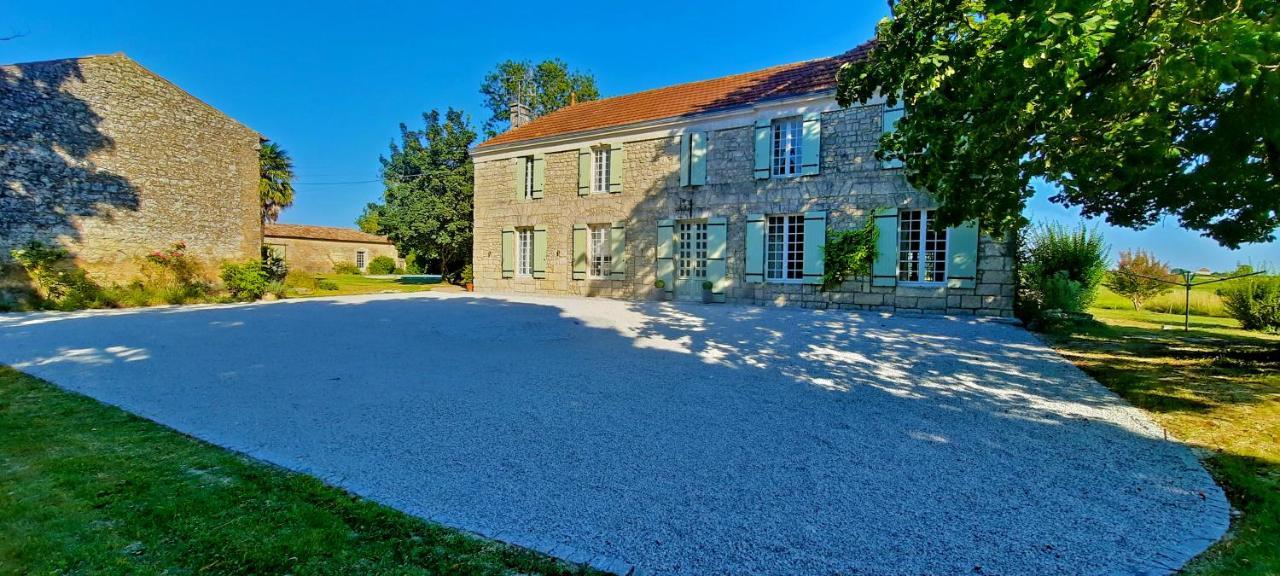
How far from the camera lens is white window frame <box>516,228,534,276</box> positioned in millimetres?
16656

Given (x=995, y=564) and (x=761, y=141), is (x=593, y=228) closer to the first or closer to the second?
(x=761, y=141)

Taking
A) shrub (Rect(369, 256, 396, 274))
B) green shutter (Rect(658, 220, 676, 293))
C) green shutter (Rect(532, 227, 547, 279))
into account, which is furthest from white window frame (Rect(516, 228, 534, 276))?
shrub (Rect(369, 256, 396, 274))

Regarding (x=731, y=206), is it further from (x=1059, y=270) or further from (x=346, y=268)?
(x=346, y=268)

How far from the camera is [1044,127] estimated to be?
495 centimetres

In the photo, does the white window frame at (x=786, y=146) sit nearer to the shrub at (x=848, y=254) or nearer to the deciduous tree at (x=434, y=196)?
the shrub at (x=848, y=254)

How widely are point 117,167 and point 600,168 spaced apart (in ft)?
38.5

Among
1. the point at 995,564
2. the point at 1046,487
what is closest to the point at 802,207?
the point at 1046,487

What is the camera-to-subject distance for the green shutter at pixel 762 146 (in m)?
12.7

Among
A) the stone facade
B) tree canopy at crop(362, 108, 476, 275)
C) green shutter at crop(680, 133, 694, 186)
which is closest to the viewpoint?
the stone facade

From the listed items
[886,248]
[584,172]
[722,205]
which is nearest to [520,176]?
[584,172]

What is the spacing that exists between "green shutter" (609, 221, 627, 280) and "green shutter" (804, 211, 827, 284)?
5040 mm

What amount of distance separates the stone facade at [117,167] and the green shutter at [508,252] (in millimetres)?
6997

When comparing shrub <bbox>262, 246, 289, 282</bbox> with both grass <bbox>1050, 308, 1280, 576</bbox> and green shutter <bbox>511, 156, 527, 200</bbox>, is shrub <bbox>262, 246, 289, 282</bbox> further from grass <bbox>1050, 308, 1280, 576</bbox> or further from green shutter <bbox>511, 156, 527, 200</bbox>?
grass <bbox>1050, 308, 1280, 576</bbox>

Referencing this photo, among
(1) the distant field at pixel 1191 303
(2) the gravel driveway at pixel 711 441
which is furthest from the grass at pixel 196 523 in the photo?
(1) the distant field at pixel 1191 303
